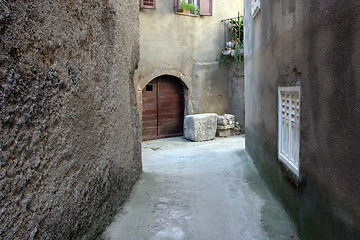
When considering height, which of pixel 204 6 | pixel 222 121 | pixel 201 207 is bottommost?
pixel 201 207

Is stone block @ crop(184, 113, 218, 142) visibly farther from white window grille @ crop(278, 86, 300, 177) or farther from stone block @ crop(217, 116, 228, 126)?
white window grille @ crop(278, 86, 300, 177)

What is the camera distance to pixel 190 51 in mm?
11492

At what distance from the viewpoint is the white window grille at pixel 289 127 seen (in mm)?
3361

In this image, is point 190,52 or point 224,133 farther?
point 190,52

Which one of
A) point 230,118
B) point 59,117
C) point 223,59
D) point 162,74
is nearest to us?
point 59,117

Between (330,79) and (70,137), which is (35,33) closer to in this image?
(70,137)

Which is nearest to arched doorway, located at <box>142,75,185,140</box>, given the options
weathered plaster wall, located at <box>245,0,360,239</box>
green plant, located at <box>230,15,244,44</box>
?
green plant, located at <box>230,15,244,44</box>

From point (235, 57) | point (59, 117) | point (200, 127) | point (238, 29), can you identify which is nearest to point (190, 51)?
point (235, 57)

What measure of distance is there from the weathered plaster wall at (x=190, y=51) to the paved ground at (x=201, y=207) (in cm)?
499

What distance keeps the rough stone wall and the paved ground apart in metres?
0.36

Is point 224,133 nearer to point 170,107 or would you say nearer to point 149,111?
point 170,107

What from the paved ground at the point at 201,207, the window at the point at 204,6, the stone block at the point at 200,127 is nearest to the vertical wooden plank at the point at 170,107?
the stone block at the point at 200,127

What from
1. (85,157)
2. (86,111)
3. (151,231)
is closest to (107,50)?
(86,111)

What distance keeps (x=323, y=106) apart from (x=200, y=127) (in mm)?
7931
